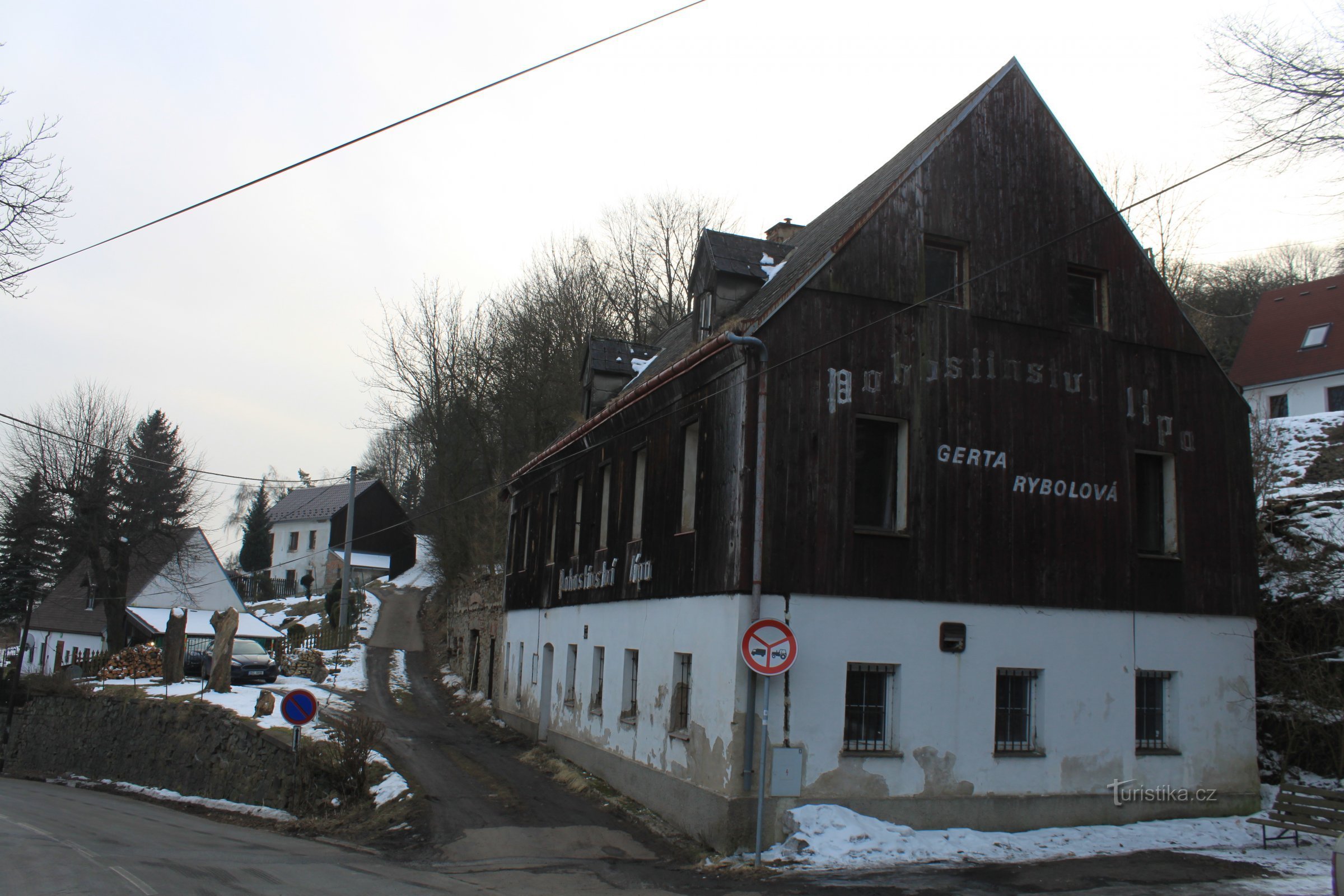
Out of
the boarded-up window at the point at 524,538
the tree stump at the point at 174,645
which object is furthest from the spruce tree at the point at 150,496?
the boarded-up window at the point at 524,538

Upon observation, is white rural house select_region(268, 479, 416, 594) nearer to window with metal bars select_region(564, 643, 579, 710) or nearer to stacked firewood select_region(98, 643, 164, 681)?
stacked firewood select_region(98, 643, 164, 681)

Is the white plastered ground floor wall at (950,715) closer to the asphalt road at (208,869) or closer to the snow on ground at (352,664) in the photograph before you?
the asphalt road at (208,869)

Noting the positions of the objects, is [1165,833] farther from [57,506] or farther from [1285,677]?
[57,506]

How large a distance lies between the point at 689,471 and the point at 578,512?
6.63 meters

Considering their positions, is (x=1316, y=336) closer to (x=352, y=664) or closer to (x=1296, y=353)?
(x=1296, y=353)

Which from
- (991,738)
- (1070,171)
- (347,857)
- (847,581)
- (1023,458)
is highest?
(1070,171)

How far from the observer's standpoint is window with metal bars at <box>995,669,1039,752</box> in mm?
12688

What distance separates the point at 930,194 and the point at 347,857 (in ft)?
39.1

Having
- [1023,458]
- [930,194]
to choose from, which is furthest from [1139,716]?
[930,194]

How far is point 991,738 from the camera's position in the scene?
12414 mm

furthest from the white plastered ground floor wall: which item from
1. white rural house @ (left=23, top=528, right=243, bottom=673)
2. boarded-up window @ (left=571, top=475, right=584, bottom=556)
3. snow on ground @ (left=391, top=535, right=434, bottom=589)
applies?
snow on ground @ (left=391, top=535, right=434, bottom=589)

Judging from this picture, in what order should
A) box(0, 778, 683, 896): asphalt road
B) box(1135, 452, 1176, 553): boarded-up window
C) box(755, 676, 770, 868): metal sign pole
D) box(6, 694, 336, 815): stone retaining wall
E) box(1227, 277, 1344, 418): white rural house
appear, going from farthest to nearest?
box(1227, 277, 1344, 418): white rural house → box(6, 694, 336, 815): stone retaining wall → box(1135, 452, 1176, 553): boarded-up window → box(755, 676, 770, 868): metal sign pole → box(0, 778, 683, 896): asphalt road

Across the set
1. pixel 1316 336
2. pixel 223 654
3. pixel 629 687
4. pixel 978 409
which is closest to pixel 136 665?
pixel 223 654

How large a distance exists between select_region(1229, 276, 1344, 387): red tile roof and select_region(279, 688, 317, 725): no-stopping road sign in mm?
38125
